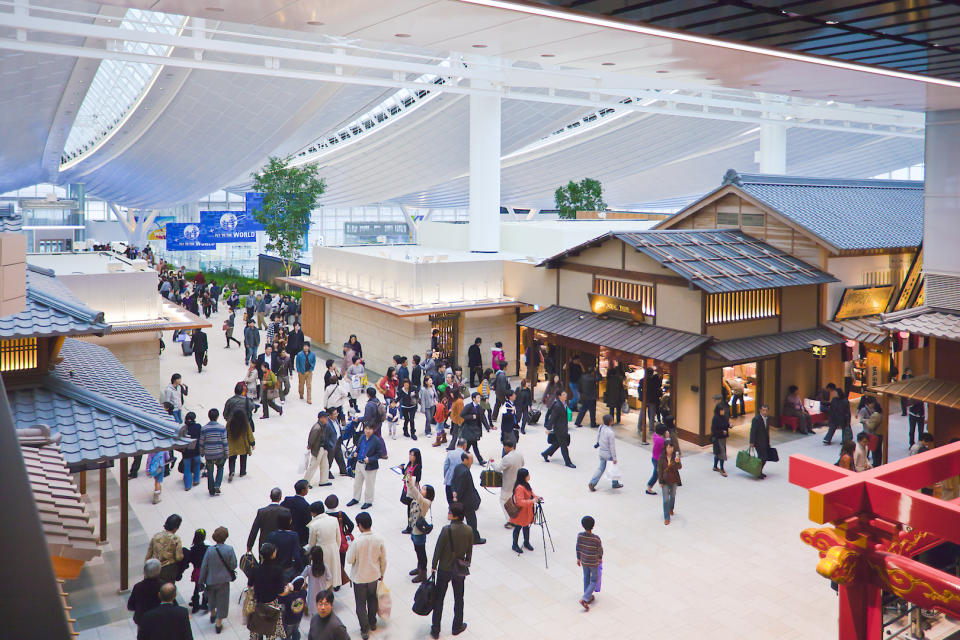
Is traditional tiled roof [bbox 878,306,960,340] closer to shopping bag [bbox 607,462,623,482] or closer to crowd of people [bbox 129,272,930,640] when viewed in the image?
crowd of people [bbox 129,272,930,640]

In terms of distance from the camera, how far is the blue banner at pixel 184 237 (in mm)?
33250

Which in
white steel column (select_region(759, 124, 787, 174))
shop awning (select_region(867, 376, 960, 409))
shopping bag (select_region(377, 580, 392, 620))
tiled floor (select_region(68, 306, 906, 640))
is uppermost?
white steel column (select_region(759, 124, 787, 174))

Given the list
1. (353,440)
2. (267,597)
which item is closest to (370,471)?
(353,440)

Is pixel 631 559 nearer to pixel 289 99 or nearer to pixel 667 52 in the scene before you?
pixel 667 52

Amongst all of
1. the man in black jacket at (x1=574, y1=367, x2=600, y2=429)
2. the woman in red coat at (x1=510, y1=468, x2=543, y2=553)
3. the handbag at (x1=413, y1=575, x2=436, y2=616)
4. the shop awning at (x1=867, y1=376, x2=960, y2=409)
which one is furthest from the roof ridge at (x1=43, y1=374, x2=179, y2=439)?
the shop awning at (x1=867, y1=376, x2=960, y2=409)

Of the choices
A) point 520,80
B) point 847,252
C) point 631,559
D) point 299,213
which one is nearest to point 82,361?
point 631,559

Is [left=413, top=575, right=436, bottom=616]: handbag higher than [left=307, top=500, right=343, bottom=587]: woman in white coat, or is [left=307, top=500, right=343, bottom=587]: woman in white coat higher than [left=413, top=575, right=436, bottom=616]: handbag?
[left=307, top=500, right=343, bottom=587]: woman in white coat

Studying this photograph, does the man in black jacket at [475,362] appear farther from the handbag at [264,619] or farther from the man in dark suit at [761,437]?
the handbag at [264,619]

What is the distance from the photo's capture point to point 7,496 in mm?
1108

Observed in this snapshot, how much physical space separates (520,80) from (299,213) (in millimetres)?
12988

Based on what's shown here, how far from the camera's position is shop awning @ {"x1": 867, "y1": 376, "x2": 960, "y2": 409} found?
11094mm

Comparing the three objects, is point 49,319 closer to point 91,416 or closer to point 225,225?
point 91,416

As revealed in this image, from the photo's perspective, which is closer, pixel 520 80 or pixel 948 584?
pixel 948 584

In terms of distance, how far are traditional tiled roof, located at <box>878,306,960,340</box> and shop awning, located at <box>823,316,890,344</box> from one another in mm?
3906
